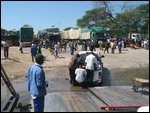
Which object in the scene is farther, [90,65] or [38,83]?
[90,65]

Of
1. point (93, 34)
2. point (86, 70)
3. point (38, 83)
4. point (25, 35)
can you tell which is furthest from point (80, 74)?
point (25, 35)

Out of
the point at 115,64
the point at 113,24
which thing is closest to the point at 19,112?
the point at 115,64

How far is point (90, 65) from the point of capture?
1473 centimetres

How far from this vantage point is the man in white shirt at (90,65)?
14.6m

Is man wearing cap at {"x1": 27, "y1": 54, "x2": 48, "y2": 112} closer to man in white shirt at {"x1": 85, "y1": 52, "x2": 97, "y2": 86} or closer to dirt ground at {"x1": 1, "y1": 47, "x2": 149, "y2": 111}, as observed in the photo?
dirt ground at {"x1": 1, "y1": 47, "x2": 149, "y2": 111}

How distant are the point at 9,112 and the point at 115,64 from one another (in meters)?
19.7

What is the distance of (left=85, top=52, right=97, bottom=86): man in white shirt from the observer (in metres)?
14.6

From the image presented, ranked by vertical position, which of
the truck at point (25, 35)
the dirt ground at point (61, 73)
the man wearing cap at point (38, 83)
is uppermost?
the truck at point (25, 35)

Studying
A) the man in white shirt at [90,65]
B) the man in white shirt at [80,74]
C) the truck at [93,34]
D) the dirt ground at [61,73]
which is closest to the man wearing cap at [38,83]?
the dirt ground at [61,73]

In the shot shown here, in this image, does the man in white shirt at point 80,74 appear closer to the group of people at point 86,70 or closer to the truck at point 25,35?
the group of people at point 86,70

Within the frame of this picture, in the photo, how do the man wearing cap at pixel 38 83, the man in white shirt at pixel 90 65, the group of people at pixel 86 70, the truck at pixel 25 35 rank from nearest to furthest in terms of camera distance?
the man wearing cap at pixel 38 83 < the man in white shirt at pixel 90 65 < the group of people at pixel 86 70 < the truck at pixel 25 35

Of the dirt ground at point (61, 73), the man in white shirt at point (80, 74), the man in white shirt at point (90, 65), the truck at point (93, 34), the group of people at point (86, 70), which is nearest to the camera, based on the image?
the man in white shirt at point (90, 65)

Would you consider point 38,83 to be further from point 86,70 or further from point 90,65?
point 86,70

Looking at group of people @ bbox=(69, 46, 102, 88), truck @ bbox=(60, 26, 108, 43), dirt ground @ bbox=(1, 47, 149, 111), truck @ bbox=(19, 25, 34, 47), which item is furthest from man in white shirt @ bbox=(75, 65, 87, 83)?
truck @ bbox=(19, 25, 34, 47)
